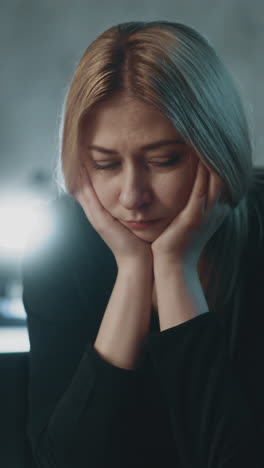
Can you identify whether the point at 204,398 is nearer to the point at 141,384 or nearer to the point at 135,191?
the point at 141,384

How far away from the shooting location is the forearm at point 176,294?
82 centimetres

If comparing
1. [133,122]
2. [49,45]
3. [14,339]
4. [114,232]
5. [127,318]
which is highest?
[49,45]

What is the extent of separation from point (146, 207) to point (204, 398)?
27 centimetres

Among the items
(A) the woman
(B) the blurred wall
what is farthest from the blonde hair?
(B) the blurred wall

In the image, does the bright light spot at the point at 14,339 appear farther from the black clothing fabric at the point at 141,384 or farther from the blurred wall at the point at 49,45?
the blurred wall at the point at 49,45

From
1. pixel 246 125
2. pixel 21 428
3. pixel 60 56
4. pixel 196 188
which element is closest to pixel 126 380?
pixel 21 428

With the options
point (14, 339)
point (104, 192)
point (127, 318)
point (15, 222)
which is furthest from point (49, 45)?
point (127, 318)

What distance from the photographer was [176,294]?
825 mm

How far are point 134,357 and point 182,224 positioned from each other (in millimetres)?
198

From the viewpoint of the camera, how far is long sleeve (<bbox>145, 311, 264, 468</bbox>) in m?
0.75

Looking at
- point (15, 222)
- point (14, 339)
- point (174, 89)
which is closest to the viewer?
point (174, 89)

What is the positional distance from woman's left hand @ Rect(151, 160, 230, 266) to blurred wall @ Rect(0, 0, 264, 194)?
279cm

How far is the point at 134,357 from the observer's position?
0.82 metres

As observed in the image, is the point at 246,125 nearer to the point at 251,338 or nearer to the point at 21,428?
the point at 251,338
